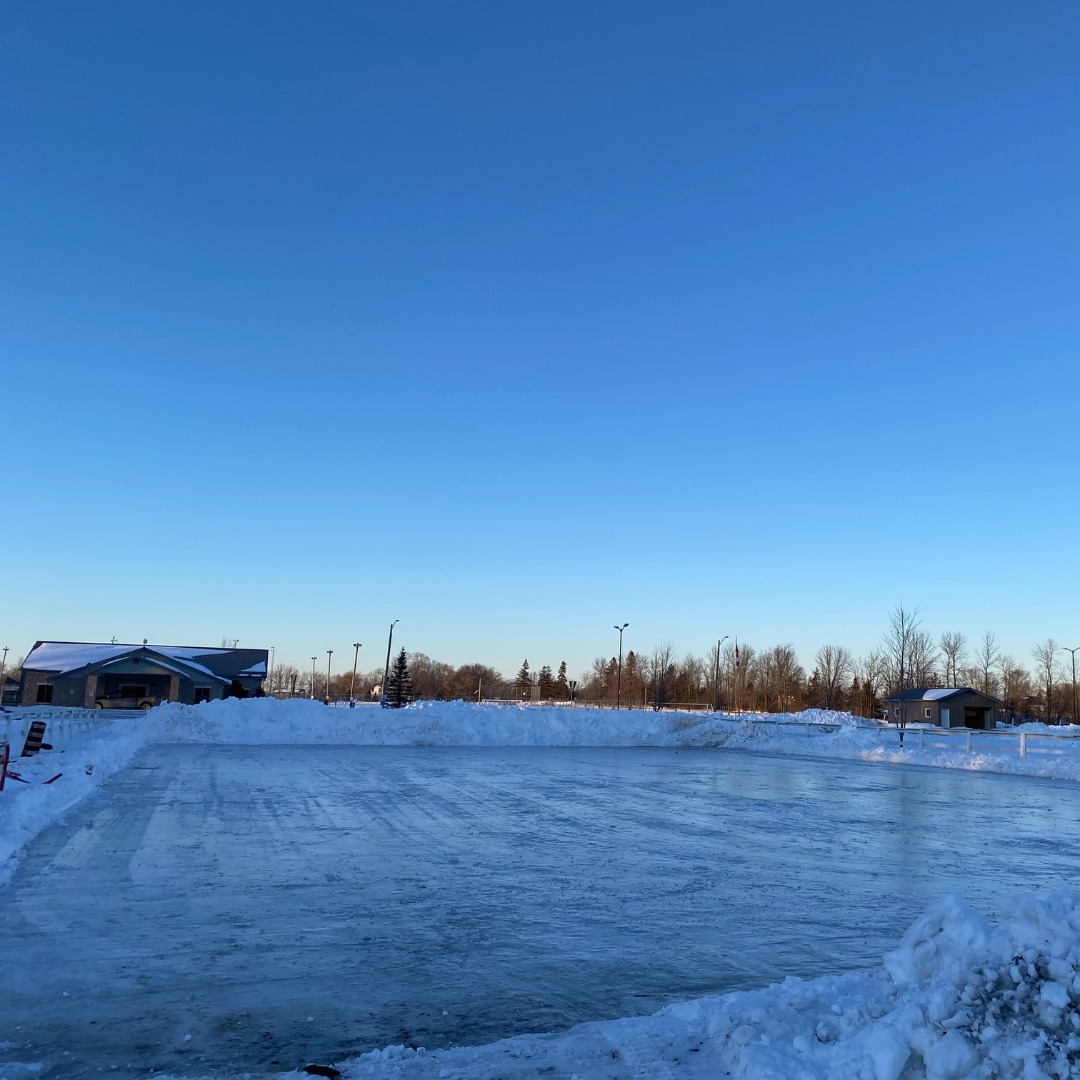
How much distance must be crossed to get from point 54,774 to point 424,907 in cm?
1155

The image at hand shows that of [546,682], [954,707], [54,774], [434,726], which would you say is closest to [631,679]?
[546,682]

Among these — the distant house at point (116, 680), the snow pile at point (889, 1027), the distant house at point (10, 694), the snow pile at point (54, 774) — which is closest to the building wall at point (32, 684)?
the distant house at point (116, 680)

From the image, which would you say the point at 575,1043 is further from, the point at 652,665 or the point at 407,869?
the point at 652,665

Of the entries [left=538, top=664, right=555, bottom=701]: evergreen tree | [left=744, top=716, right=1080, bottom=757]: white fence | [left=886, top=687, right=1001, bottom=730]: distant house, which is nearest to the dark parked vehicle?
[left=744, top=716, right=1080, bottom=757]: white fence

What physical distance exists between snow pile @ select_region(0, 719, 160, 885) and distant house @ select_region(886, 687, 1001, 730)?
47.1 metres

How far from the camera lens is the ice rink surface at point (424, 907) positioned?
5227 millimetres

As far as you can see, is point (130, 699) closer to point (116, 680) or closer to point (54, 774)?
point (116, 680)

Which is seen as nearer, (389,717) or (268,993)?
(268,993)

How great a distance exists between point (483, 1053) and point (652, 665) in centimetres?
12038

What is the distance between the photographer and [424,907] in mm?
7965

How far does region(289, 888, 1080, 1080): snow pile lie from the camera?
3.73 metres

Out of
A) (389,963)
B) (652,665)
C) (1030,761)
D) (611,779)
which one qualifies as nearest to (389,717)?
(611,779)

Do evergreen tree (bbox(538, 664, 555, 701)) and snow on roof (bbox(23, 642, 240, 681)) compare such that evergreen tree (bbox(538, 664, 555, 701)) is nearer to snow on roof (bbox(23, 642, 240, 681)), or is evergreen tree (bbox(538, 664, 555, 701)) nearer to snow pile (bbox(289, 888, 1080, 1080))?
snow on roof (bbox(23, 642, 240, 681))

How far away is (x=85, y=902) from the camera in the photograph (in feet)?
25.9
